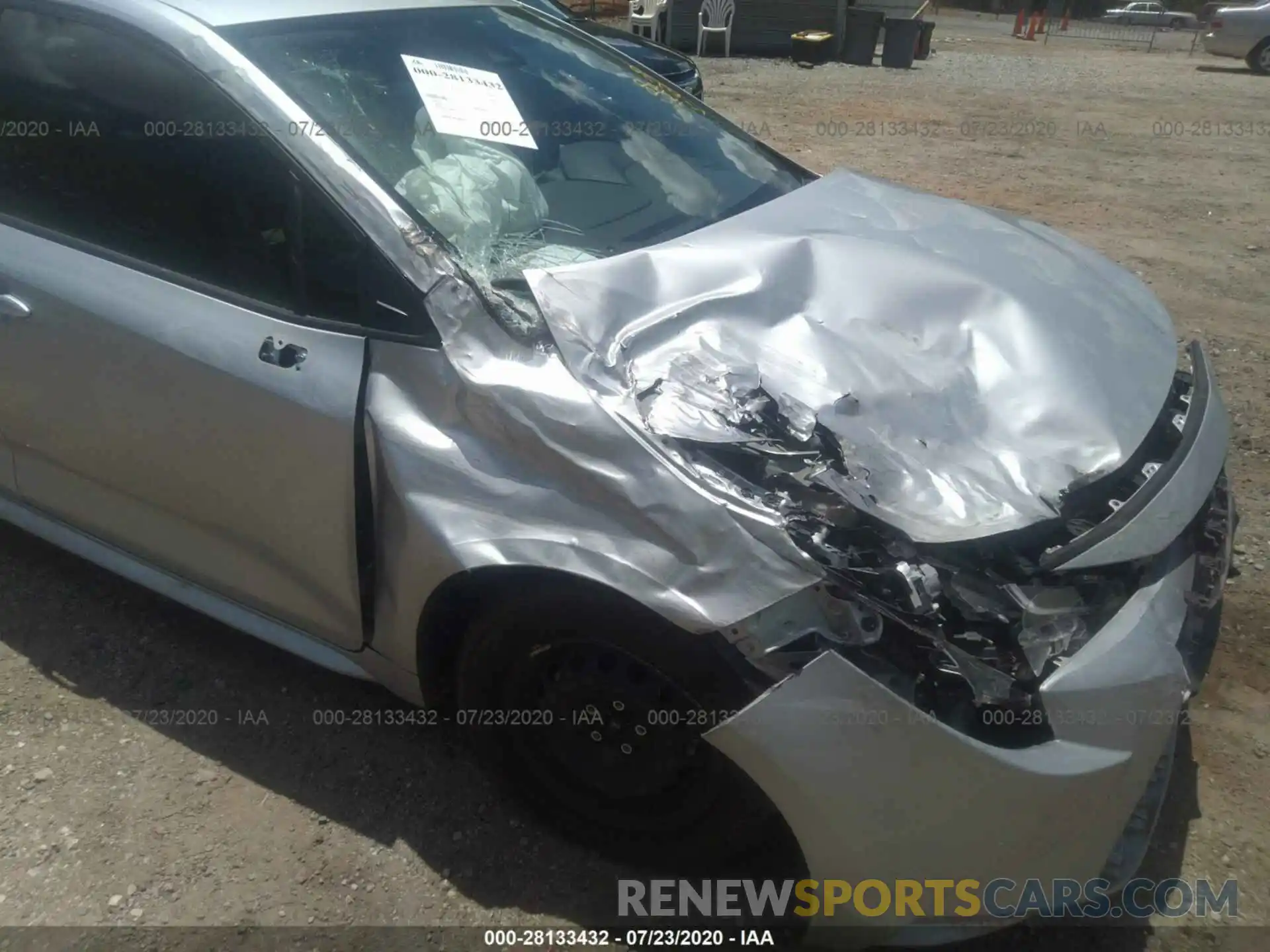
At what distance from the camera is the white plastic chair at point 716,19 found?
16031 millimetres

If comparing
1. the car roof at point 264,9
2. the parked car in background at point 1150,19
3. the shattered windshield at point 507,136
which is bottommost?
the shattered windshield at point 507,136

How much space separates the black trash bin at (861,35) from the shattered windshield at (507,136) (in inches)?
585

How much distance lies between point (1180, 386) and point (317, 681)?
231 cm

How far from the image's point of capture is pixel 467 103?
2.45 metres

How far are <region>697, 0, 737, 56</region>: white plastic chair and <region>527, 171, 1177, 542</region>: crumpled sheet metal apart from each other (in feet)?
49.3

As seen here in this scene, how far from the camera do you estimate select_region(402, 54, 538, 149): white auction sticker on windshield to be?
2387 millimetres

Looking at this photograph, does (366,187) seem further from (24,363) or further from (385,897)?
(385,897)

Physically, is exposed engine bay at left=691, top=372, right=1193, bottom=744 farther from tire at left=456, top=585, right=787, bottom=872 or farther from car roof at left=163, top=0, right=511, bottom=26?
car roof at left=163, top=0, right=511, bottom=26

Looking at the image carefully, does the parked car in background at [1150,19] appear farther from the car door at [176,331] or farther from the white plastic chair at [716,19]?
the car door at [176,331]

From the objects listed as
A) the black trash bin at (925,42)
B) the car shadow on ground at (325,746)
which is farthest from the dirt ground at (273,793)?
the black trash bin at (925,42)

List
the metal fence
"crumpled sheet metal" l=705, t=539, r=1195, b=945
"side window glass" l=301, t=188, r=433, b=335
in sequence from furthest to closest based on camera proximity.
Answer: the metal fence < "side window glass" l=301, t=188, r=433, b=335 < "crumpled sheet metal" l=705, t=539, r=1195, b=945

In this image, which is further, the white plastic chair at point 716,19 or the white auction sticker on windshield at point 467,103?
the white plastic chair at point 716,19

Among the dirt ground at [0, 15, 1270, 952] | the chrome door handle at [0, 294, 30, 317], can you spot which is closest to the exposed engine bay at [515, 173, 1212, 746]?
the dirt ground at [0, 15, 1270, 952]

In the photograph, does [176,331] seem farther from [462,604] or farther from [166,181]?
[462,604]
